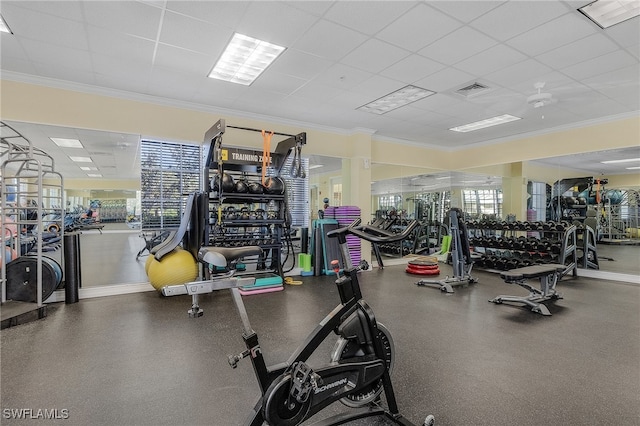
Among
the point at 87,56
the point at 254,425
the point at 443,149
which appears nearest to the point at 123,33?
the point at 87,56

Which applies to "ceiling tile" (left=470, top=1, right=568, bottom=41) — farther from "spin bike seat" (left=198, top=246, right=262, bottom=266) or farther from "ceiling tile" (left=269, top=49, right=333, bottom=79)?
"spin bike seat" (left=198, top=246, right=262, bottom=266)

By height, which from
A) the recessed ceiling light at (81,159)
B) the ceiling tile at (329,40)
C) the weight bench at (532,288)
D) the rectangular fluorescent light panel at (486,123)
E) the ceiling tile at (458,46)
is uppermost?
the ceiling tile at (329,40)

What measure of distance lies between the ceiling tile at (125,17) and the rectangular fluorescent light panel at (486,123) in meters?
5.83

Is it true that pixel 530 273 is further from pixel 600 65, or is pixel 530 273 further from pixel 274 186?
pixel 274 186

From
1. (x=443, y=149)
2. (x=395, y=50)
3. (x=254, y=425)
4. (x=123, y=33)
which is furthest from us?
(x=443, y=149)

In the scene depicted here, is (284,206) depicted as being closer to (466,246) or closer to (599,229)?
(466,246)

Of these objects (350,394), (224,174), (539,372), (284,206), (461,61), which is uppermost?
(461,61)

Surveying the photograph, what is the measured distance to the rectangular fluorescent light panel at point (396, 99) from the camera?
4855mm

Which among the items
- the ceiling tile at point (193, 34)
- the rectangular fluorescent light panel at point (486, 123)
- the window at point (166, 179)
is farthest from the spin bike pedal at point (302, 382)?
the rectangular fluorescent light panel at point (486, 123)

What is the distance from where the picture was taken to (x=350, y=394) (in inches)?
69.7

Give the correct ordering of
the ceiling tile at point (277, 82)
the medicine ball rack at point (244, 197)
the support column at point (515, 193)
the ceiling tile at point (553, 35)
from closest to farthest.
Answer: the ceiling tile at point (553, 35) < the ceiling tile at point (277, 82) < the medicine ball rack at point (244, 197) < the support column at point (515, 193)

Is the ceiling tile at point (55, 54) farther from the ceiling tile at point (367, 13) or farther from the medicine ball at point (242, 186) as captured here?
the ceiling tile at point (367, 13)

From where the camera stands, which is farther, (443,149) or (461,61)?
(443,149)

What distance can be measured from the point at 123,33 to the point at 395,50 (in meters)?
2.94
